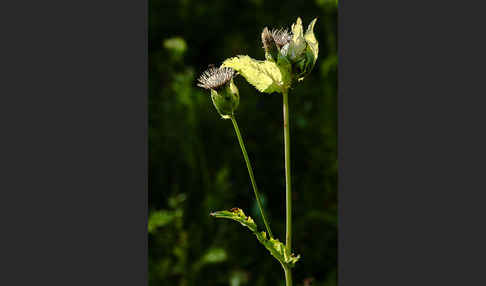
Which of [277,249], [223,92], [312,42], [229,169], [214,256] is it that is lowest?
[214,256]

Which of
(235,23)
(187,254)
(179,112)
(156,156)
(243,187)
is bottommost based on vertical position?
(187,254)

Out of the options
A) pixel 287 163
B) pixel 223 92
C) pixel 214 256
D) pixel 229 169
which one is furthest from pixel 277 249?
pixel 229 169

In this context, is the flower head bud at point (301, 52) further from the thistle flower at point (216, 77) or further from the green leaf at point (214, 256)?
the green leaf at point (214, 256)

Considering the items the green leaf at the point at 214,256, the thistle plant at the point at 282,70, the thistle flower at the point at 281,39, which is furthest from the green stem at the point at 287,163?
the green leaf at the point at 214,256

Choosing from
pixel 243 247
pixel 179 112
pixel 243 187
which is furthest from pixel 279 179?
pixel 179 112

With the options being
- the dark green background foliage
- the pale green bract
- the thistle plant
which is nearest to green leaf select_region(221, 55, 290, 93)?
the thistle plant

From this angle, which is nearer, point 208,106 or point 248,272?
point 248,272

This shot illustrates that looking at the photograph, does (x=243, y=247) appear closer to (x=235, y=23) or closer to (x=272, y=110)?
(x=272, y=110)

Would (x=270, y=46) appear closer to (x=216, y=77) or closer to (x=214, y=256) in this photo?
(x=216, y=77)
